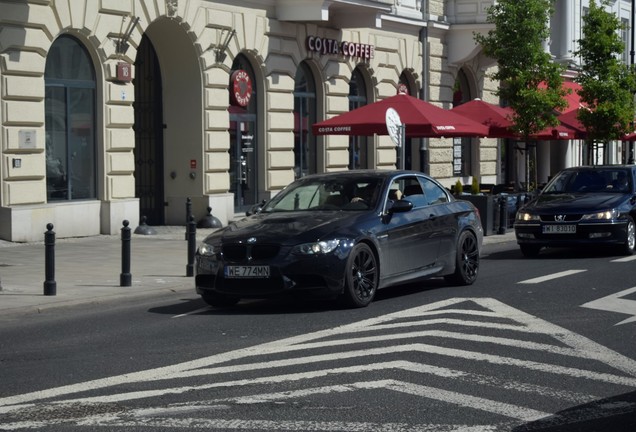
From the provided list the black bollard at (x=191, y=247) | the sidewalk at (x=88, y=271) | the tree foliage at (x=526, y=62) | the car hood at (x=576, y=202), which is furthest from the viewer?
the tree foliage at (x=526, y=62)

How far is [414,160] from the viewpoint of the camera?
37.6 metres

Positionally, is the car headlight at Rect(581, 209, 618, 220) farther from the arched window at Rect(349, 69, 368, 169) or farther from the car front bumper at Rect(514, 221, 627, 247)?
the arched window at Rect(349, 69, 368, 169)

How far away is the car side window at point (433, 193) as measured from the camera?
1539cm

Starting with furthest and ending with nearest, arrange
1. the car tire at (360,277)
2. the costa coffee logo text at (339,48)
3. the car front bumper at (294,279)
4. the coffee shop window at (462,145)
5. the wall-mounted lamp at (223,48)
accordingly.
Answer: the coffee shop window at (462,145) → the costa coffee logo text at (339,48) → the wall-mounted lamp at (223,48) → the car tire at (360,277) → the car front bumper at (294,279)

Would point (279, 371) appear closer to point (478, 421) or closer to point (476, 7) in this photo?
point (478, 421)

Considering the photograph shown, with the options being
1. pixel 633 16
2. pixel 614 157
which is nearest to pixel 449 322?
pixel 633 16

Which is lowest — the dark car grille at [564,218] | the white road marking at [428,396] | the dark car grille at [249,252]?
the white road marking at [428,396]

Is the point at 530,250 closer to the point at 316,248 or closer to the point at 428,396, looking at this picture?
the point at 316,248

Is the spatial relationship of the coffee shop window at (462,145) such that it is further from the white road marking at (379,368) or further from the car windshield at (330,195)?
the white road marking at (379,368)

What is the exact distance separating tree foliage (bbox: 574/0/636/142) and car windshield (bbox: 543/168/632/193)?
15808mm

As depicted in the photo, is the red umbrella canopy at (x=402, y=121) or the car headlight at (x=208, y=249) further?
the red umbrella canopy at (x=402, y=121)

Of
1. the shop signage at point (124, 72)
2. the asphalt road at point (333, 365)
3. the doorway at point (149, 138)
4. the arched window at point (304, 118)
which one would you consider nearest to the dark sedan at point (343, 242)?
the asphalt road at point (333, 365)

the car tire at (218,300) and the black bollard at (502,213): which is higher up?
the black bollard at (502,213)

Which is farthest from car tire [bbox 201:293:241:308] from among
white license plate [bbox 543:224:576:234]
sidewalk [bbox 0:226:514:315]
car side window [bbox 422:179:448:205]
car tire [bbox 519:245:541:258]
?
car tire [bbox 519:245:541:258]
